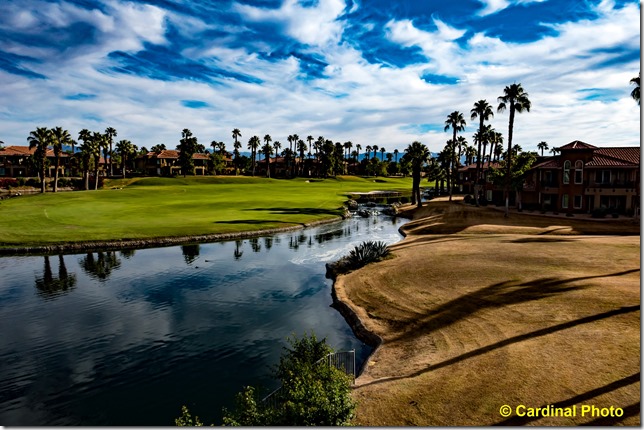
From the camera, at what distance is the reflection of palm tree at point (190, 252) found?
4347 cm

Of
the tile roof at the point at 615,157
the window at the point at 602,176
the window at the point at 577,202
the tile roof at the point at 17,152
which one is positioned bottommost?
the window at the point at 577,202

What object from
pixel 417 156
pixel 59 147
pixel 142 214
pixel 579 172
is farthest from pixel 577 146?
pixel 59 147

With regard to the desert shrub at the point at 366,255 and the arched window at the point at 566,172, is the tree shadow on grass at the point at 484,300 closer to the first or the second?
the desert shrub at the point at 366,255

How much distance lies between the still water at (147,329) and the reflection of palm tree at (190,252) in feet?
1.47

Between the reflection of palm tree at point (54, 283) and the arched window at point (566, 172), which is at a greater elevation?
the arched window at point (566, 172)

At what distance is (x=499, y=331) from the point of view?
1894 cm

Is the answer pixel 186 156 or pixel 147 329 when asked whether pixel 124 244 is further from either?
pixel 186 156

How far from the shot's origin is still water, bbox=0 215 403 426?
1764 centimetres

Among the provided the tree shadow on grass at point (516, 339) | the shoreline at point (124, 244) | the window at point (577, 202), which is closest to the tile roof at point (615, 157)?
the window at point (577, 202)

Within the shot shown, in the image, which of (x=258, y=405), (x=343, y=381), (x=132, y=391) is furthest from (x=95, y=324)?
(x=343, y=381)

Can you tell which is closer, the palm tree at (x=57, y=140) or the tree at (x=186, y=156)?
the palm tree at (x=57, y=140)

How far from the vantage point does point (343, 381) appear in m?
13.3

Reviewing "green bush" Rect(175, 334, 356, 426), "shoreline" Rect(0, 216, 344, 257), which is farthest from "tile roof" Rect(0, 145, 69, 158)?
"green bush" Rect(175, 334, 356, 426)

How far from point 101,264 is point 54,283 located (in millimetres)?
6953
